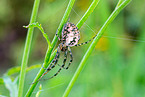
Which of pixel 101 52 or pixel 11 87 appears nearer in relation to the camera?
pixel 11 87

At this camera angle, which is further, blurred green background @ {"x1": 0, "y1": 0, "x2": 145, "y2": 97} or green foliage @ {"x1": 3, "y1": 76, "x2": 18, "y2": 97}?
blurred green background @ {"x1": 0, "y1": 0, "x2": 145, "y2": 97}

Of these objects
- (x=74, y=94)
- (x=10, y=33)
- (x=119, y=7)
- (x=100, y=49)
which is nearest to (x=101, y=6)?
(x=100, y=49)

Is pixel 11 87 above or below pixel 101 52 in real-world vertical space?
below

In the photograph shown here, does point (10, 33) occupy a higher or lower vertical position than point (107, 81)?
higher

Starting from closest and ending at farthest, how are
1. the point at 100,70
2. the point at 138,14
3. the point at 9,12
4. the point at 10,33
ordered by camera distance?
the point at 100,70 < the point at 138,14 < the point at 9,12 < the point at 10,33

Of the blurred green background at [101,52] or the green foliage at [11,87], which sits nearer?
the green foliage at [11,87]

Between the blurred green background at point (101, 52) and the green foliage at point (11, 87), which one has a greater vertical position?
the blurred green background at point (101, 52)

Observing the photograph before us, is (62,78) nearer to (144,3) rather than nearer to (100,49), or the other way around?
(100,49)

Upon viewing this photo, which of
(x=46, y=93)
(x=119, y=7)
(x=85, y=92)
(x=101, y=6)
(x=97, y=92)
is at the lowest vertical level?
(x=119, y=7)
